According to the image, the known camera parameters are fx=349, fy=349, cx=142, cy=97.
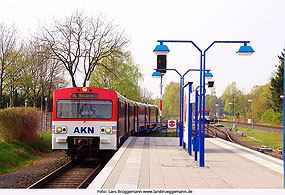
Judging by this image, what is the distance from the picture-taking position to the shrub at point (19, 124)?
16297mm

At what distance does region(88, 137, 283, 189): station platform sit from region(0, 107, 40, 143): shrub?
6.08 metres

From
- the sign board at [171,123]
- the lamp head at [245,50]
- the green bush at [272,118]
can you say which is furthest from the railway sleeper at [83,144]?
the green bush at [272,118]

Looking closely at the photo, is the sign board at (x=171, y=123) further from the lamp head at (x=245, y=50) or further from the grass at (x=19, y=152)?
the lamp head at (x=245, y=50)

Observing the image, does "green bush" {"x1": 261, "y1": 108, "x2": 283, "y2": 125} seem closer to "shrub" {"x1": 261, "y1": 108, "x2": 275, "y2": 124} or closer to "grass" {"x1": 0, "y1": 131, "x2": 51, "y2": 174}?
"shrub" {"x1": 261, "y1": 108, "x2": 275, "y2": 124}

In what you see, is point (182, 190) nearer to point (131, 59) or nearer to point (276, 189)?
point (276, 189)

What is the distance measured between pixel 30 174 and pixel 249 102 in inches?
2682

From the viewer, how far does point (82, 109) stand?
14.2m

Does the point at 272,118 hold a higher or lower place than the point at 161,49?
lower

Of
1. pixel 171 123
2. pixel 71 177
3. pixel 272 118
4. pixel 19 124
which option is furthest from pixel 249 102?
pixel 71 177

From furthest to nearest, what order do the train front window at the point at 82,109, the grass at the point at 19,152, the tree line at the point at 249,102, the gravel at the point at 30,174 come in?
1. the tree line at the point at 249,102
2. the train front window at the point at 82,109
3. the grass at the point at 19,152
4. the gravel at the point at 30,174

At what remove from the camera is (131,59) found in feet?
159

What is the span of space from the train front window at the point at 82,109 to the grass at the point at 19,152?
258 centimetres

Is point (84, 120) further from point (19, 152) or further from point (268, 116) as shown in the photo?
point (268, 116)

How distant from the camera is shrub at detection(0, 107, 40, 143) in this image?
16297 millimetres
